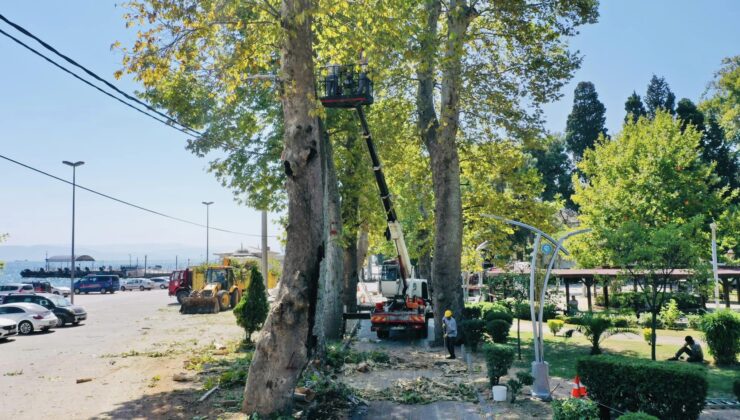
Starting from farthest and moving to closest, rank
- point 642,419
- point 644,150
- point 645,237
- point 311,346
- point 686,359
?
point 644,150 < point 686,359 < point 645,237 < point 311,346 < point 642,419

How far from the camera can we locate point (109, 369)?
16.0 m

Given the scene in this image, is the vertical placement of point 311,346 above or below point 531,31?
below

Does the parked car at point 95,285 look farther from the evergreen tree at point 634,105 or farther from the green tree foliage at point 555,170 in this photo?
the evergreen tree at point 634,105

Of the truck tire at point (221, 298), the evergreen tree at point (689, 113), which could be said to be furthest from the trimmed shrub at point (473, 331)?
the evergreen tree at point (689, 113)

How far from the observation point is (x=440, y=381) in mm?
14594

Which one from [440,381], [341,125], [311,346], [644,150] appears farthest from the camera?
[644,150]

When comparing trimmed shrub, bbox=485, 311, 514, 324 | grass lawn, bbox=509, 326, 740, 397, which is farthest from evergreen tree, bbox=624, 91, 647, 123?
trimmed shrub, bbox=485, 311, 514, 324

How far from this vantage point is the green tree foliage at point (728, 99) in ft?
148

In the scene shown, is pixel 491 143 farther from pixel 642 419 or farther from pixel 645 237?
pixel 642 419

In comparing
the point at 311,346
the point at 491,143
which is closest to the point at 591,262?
the point at 491,143

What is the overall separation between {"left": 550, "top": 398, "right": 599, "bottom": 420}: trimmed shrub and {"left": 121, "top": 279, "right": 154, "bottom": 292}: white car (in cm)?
6899

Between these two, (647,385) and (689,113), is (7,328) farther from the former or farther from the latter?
(689,113)

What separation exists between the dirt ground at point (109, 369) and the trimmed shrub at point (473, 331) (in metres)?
9.26

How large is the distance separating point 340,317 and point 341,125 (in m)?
8.16
